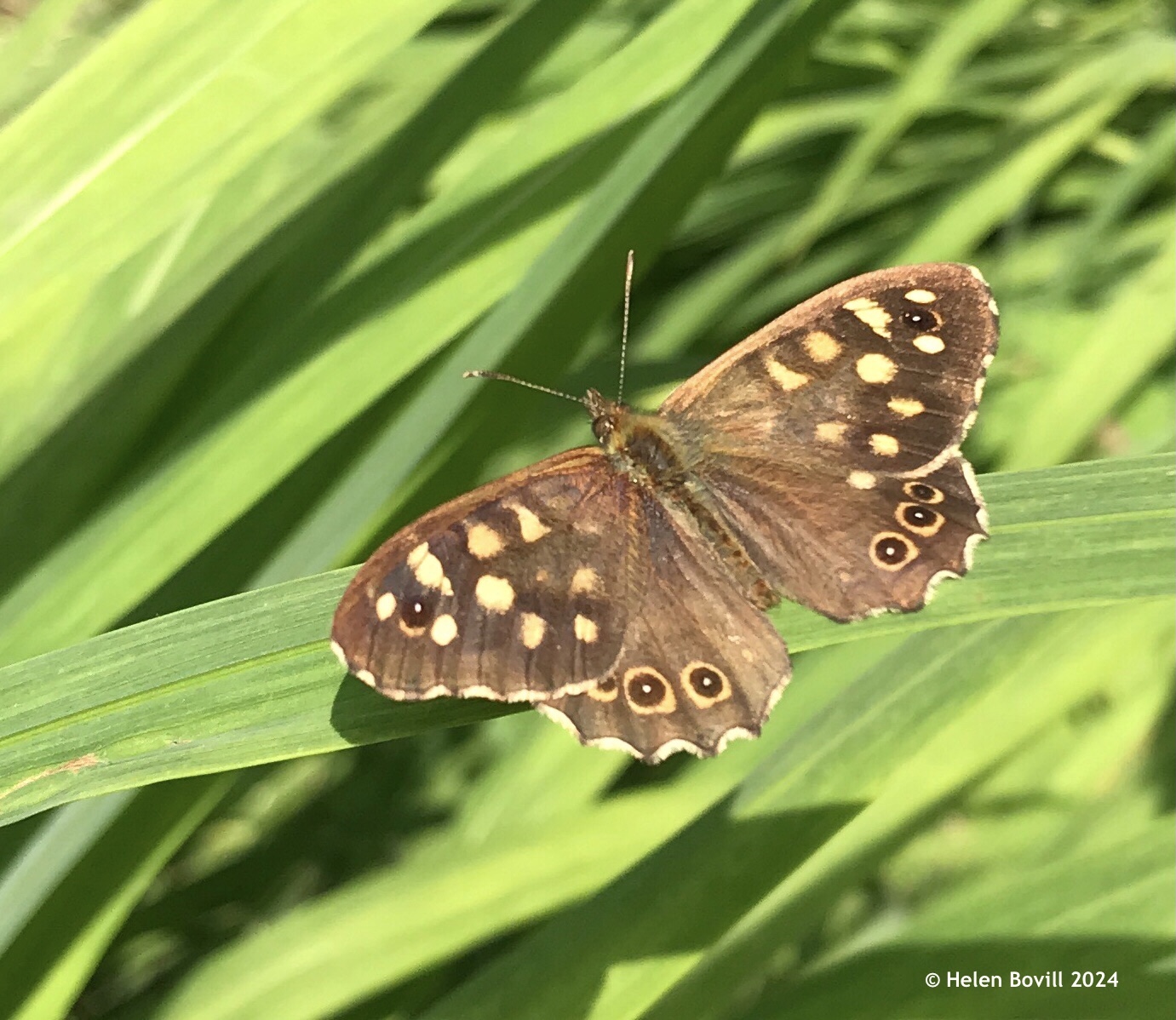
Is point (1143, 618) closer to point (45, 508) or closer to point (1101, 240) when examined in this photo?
point (1101, 240)

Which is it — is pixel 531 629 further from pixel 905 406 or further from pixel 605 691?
pixel 905 406

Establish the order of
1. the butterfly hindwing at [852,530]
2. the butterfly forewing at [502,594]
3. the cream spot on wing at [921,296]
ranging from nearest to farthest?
1. the butterfly forewing at [502,594]
2. the butterfly hindwing at [852,530]
3. the cream spot on wing at [921,296]

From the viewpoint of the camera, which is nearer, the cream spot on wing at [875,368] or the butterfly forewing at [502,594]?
the butterfly forewing at [502,594]

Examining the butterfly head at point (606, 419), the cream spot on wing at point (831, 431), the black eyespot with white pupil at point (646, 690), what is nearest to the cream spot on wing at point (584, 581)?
the black eyespot with white pupil at point (646, 690)

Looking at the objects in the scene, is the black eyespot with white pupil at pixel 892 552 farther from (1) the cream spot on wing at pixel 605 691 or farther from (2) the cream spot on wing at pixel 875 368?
(1) the cream spot on wing at pixel 605 691

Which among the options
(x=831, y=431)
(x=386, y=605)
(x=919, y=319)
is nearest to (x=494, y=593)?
(x=386, y=605)

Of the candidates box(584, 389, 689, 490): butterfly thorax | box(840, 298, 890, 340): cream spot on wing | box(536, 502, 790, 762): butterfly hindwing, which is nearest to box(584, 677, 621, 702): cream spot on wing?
box(536, 502, 790, 762): butterfly hindwing

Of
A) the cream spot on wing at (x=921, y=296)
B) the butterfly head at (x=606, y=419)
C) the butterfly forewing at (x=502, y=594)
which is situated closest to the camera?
the butterfly forewing at (x=502, y=594)

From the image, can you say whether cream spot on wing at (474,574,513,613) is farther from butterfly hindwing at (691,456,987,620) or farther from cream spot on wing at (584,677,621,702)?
butterfly hindwing at (691,456,987,620)
